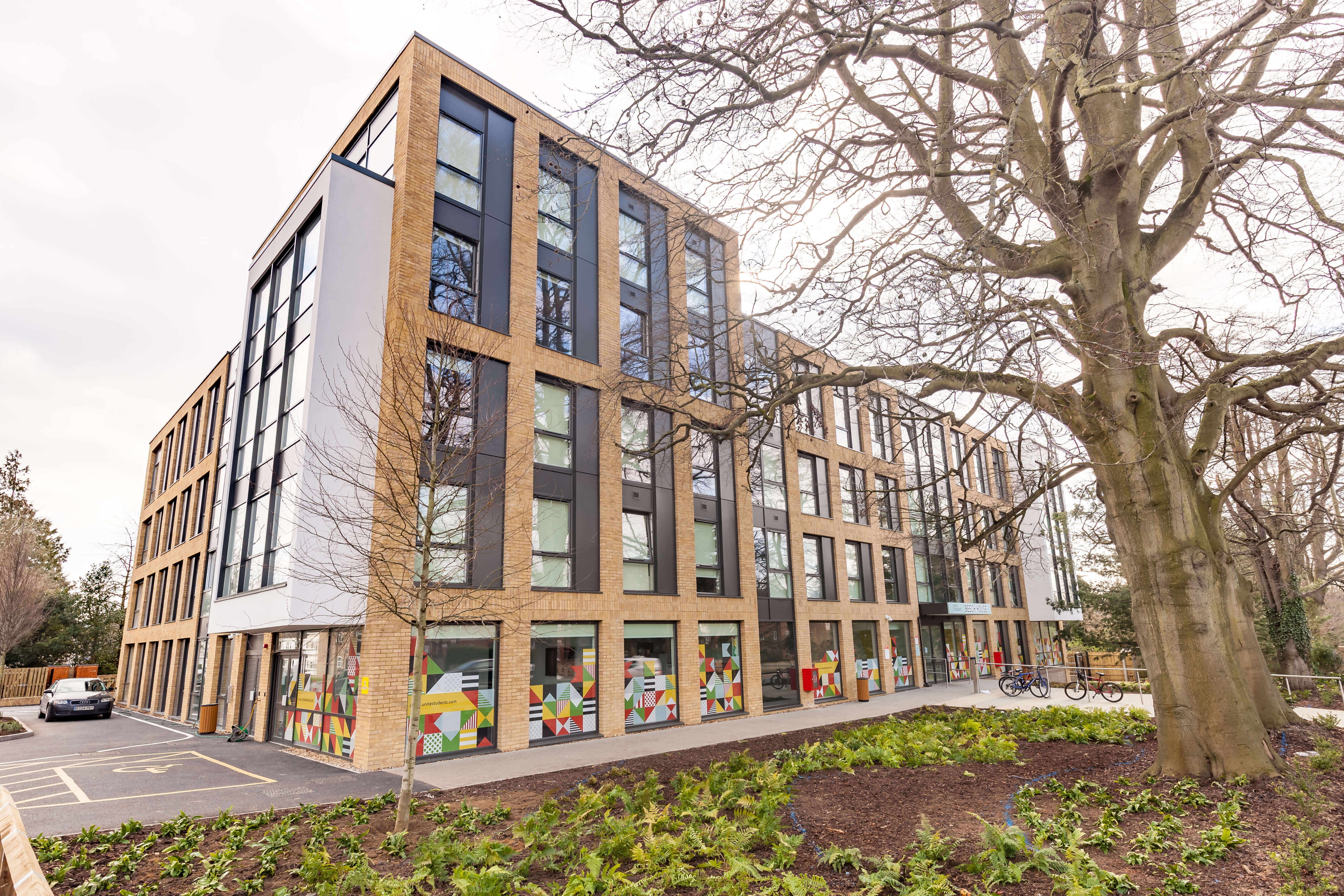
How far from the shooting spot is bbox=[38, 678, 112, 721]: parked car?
73.3 feet

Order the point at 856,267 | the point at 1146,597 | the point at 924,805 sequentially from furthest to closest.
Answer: the point at 856,267 → the point at 1146,597 → the point at 924,805

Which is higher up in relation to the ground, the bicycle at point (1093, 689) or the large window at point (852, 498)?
the large window at point (852, 498)

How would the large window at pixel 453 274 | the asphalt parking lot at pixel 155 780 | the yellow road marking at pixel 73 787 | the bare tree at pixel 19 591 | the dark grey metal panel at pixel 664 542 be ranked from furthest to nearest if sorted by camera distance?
the bare tree at pixel 19 591, the dark grey metal panel at pixel 664 542, the large window at pixel 453 274, the yellow road marking at pixel 73 787, the asphalt parking lot at pixel 155 780

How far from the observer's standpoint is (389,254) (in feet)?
44.8

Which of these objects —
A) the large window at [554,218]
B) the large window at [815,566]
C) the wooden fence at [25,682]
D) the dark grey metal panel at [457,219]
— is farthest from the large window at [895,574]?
the wooden fence at [25,682]

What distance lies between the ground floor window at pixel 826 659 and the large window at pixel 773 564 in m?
1.62

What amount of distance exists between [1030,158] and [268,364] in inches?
616

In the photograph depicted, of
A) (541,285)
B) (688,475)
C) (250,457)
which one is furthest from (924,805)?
(250,457)

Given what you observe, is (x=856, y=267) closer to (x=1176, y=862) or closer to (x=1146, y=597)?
(x=1146, y=597)

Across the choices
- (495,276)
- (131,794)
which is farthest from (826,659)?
(131,794)

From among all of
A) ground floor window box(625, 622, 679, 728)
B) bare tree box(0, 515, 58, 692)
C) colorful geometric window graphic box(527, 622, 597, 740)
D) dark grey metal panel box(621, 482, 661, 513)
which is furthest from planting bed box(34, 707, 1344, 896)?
bare tree box(0, 515, 58, 692)

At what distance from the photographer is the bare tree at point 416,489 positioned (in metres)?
8.27

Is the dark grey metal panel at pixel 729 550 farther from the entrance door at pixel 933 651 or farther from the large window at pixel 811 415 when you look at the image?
the entrance door at pixel 933 651

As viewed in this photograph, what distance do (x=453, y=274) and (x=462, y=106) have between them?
13.1ft
